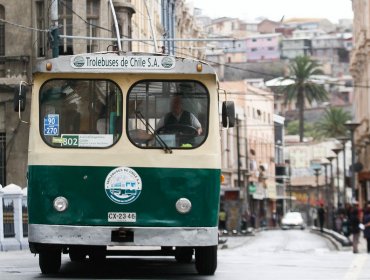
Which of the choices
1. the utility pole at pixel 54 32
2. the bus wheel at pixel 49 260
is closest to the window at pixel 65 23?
the utility pole at pixel 54 32

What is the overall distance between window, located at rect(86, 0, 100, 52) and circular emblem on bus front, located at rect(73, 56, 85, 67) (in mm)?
29052

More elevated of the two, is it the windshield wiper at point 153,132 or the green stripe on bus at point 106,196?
the windshield wiper at point 153,132

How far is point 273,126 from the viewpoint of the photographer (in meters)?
124

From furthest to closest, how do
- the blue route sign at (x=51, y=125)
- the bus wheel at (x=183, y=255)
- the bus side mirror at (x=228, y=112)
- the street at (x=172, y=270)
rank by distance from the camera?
1. the bus wheel at (x=183, y=255)
2. the street at (x=172, y=270)
3. the bus side mirror at (x=228, y=112)
4. the blue route sign at (x=51, y=125)

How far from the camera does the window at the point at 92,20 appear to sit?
154ft

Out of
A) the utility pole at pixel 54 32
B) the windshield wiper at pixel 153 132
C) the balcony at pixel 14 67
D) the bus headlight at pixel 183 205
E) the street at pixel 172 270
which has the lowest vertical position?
the street at pixel 172 270

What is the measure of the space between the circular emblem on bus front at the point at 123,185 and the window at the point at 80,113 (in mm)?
440

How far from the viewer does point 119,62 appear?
1762 cm

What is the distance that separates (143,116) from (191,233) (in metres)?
1.78

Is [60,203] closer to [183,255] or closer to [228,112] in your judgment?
[228,112]

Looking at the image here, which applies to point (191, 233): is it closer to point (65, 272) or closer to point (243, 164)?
point (65, 272)

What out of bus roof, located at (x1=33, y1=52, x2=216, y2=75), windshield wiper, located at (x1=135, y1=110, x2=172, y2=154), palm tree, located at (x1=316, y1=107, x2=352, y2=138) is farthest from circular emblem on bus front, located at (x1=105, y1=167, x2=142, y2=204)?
palm tree, located at (x1=316, y1=107, x2=352, y2=138)

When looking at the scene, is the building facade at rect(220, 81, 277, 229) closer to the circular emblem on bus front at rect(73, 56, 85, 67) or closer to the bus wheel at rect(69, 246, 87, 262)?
the bus wheel at rect(69, 246, 87, 262)

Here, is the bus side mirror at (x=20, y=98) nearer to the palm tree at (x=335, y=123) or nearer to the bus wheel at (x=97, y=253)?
the bus wheel at (x=97, y=253)
